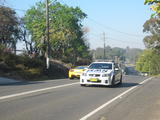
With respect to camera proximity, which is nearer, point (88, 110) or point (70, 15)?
point (88, 110)

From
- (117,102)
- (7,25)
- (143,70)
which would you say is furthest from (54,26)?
(143,70)

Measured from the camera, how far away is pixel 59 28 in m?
52.1

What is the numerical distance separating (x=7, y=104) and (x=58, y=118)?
2920mm

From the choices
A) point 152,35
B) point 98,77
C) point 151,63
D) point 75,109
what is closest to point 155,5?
point 75,109

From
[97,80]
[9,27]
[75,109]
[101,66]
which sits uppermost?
[9,27]

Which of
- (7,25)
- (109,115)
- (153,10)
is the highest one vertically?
(7,25)

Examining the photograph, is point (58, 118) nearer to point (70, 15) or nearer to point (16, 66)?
point (16, 66)

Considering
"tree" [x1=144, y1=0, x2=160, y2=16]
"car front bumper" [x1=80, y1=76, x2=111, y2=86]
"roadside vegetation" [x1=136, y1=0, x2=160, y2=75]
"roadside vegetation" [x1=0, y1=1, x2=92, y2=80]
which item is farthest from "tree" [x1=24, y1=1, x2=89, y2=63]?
"tree" [x1=144, y1=0, x2=160, y2=16]

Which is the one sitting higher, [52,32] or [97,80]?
[52,32]

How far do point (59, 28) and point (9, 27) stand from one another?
699 centimetres

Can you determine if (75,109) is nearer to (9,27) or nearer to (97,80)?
(97,80)

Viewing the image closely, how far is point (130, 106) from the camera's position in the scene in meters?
12.6

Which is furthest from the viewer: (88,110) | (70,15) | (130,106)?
(70,15)

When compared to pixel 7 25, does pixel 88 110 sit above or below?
below
